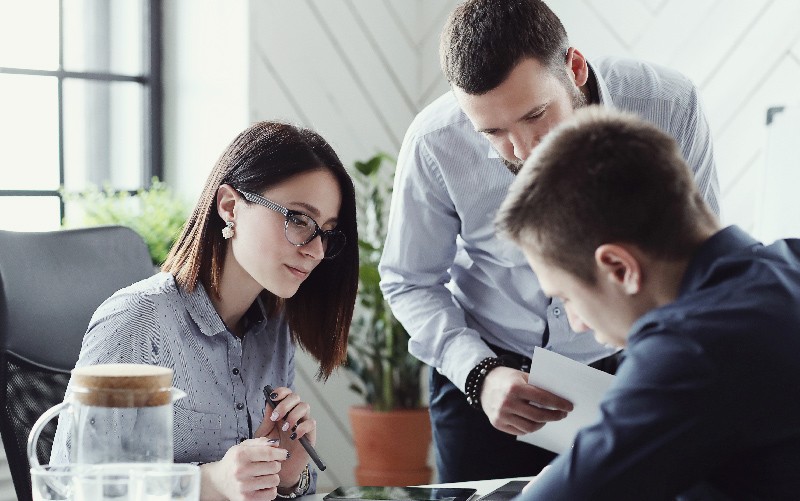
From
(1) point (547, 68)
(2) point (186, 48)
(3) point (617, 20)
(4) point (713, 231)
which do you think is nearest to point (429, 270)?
(1) point (547, 68)

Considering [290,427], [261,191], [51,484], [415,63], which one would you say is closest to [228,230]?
[261,191]

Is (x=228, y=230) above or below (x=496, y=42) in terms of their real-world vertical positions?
below

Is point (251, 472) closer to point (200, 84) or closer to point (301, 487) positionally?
point (301, 487)

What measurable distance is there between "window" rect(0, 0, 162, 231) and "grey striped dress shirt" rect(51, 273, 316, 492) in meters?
1.70

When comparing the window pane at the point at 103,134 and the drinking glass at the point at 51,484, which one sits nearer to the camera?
the drinking glass at the point at 51,484

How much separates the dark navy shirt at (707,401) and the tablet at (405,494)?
449mm

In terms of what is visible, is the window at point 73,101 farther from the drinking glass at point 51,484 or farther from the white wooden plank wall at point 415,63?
the drinking glass at point 51,484

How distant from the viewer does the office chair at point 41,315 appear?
5.60ft

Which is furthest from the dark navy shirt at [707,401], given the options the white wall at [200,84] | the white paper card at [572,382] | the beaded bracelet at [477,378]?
the white wall at [200,84]

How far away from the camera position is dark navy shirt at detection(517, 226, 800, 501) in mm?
1004

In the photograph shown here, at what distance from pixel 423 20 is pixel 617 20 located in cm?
88

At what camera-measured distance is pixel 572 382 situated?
1.46 metres

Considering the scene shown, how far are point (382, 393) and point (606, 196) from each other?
2.57 metres

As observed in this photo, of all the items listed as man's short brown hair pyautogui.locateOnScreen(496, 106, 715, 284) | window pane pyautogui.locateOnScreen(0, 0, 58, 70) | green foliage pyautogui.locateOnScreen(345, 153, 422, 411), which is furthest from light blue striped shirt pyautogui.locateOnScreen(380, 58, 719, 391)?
window pane pyautogui.locateOnScreen(0, 0, 58, 70)
